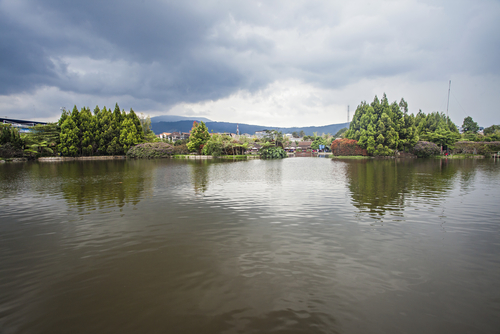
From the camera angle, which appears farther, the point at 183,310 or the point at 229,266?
the point at 229,266

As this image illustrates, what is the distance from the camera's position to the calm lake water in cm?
378

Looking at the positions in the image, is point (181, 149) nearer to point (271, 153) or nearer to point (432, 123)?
point (271, 153)

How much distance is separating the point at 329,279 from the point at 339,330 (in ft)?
4.30

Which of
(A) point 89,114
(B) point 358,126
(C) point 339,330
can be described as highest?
(A) point 89,114

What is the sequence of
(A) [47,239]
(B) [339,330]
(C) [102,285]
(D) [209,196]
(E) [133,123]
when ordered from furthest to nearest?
(E) [133,123], (D) [209,196], (A) [47,239], (C) [102,285], (B) [339,330]

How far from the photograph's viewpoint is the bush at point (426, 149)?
52.5m

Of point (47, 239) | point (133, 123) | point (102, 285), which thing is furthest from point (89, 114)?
point (102, 285)

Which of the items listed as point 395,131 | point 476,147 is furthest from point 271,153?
point 476,147

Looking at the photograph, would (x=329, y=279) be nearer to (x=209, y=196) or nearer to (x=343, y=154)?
(x=209, y=196)

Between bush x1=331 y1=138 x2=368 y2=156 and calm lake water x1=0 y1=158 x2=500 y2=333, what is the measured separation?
171 ft

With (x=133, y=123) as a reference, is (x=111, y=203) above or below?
below

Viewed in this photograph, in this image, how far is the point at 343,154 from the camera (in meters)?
63.1

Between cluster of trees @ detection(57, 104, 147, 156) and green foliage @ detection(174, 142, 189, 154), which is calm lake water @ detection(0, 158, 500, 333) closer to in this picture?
cluster of trees @ detection(57, 104, 147, 156)

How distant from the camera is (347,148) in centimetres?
6203
